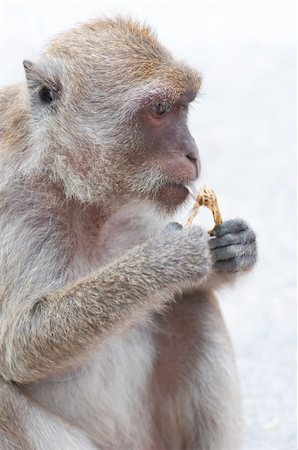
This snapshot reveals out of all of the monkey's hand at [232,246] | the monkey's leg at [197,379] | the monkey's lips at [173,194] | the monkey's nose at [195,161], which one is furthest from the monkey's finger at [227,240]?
the monkey's leg at [197,379]

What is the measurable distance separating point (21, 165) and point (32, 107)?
1.01 feet

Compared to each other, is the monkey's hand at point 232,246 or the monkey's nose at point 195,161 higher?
the monkey's nose at point 195,161

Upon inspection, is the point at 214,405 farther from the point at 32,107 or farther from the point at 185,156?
the point at 32,107

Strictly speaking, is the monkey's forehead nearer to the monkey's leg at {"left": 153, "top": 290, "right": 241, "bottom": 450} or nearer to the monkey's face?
the monkey's face

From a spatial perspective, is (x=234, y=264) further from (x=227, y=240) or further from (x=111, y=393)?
(x=111, y=393)

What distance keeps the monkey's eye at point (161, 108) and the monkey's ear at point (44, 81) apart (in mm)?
517

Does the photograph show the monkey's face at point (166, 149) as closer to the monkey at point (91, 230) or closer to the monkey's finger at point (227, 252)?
the monkey at point (91, 230)

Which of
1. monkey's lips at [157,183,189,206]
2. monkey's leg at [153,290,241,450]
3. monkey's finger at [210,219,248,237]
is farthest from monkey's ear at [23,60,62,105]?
monkey's leg at [153,290,241,450]

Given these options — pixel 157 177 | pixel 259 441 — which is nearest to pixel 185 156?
pixel 157 177

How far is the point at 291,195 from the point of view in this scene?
10906mm

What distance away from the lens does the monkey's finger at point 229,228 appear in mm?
6118

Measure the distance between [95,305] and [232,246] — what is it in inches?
36.3

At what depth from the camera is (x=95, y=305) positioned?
5.60m

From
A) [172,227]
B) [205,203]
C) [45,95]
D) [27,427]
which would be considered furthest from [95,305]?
[45,95]
